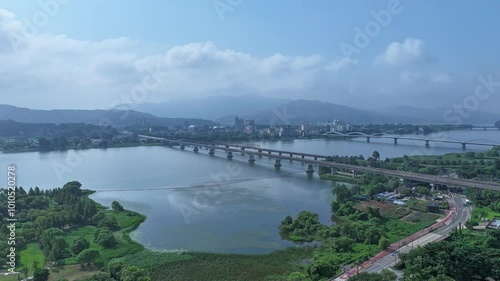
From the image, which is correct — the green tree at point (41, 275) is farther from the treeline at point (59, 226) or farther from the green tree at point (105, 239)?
the green tree at point (105, 239)

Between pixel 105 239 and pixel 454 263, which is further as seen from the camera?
pixel 105 239

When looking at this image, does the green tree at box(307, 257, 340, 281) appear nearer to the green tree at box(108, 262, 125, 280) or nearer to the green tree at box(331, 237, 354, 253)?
the green tree at box(331, 237, 354, 253)

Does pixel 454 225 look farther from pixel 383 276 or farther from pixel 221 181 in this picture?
pixel 221 181

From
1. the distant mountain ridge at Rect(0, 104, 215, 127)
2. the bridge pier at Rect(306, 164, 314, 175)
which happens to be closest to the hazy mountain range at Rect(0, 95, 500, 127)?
the distant mountain ridge at Rect(0, 104, 215, 127)

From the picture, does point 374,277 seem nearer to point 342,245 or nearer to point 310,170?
point 342,245

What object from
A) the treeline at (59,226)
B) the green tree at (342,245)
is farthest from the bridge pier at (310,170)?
the green tree at (342,245)

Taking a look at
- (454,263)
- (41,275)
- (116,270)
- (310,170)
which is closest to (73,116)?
(310,170)
